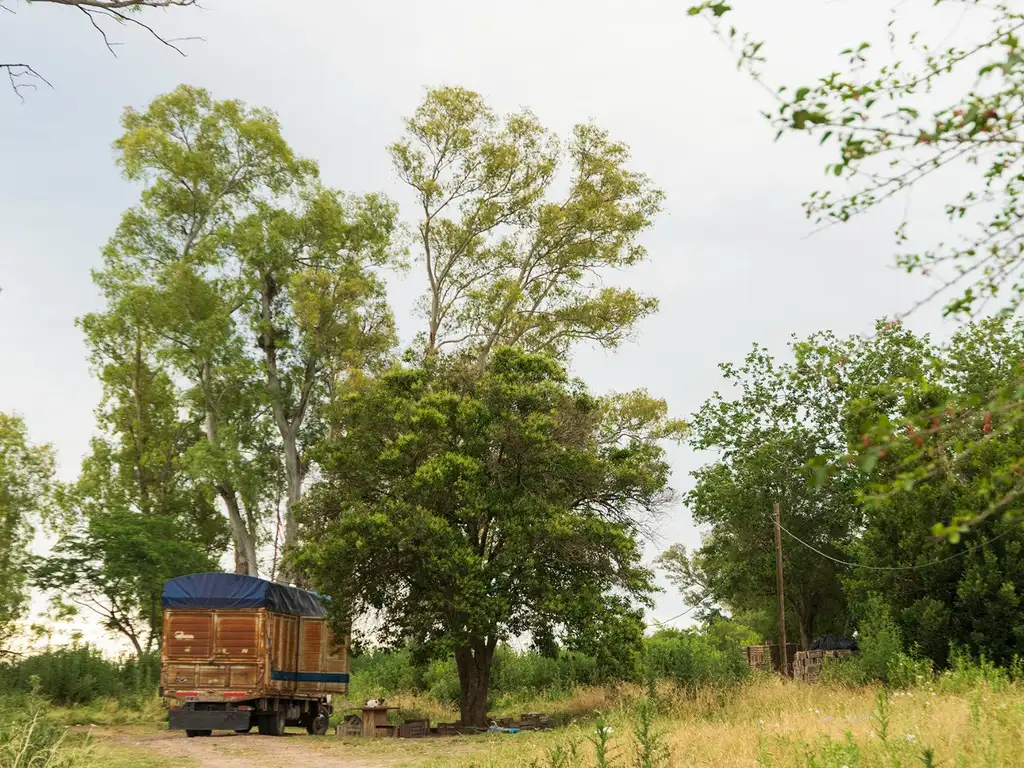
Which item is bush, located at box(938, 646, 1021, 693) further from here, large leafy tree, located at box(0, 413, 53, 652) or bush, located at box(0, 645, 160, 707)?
large leafy tree, located at box(0, 413, 53, 652)

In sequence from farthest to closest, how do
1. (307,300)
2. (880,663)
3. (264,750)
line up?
(307,300) < (880,663) < (264,750)

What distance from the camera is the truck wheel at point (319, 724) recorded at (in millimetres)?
27344

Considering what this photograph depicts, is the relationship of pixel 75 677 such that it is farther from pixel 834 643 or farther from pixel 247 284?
pixel 834 643

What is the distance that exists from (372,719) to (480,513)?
17.0ft

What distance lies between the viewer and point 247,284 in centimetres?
3819

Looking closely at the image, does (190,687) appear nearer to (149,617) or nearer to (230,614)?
(230,614)

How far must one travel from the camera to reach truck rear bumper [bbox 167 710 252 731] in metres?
23.2

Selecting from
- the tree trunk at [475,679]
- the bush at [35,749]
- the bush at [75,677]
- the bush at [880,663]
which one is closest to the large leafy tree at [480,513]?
the tree trunk at [475,679]

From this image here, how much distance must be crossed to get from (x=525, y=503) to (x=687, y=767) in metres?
14.3

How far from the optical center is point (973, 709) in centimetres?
1159

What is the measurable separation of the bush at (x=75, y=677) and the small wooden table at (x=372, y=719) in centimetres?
759

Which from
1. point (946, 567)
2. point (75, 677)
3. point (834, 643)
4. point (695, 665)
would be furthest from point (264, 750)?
point (834, 643)

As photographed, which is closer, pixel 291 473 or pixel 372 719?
pixel 372 719

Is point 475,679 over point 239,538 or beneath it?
beneath
